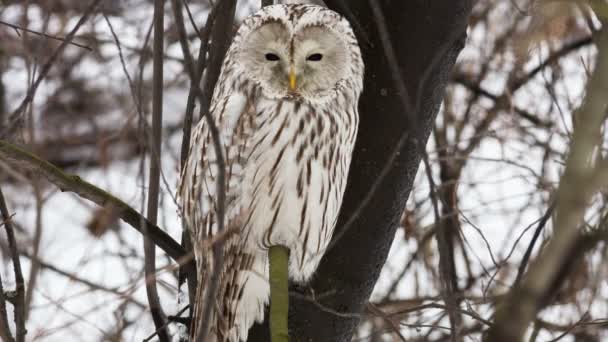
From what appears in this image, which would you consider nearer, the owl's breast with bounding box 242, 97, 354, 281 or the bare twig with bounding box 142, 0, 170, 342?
the owl's breast with bounding box 242, 97, 354, 281

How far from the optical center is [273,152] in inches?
88.4

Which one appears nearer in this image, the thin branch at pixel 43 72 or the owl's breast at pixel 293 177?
the owl's breast at pixel 293 177

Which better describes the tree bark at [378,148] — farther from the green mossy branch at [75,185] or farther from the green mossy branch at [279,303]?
the green mossy branch at [75,185]

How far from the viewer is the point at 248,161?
2260 millimetres

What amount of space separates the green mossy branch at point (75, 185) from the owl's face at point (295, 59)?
0.45 m

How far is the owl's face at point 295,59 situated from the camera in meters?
2.33

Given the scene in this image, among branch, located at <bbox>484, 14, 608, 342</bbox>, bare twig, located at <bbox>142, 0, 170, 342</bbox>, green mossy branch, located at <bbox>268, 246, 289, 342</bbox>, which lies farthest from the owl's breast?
branch, located at <bbox>484, 14, 608, 342</bbox>

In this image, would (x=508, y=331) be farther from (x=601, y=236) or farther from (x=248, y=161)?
(x=248, y=161)

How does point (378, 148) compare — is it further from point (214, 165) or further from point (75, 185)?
point (75, 185)

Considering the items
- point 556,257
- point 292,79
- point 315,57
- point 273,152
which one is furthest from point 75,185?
point 556,257

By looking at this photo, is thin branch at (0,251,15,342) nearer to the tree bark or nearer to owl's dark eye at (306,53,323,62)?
the tree bark

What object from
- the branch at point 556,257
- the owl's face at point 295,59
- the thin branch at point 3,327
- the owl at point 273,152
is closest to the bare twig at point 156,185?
the owl at point 273,152

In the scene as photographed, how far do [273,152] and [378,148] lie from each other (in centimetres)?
27

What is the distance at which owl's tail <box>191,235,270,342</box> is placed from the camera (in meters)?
2.32
